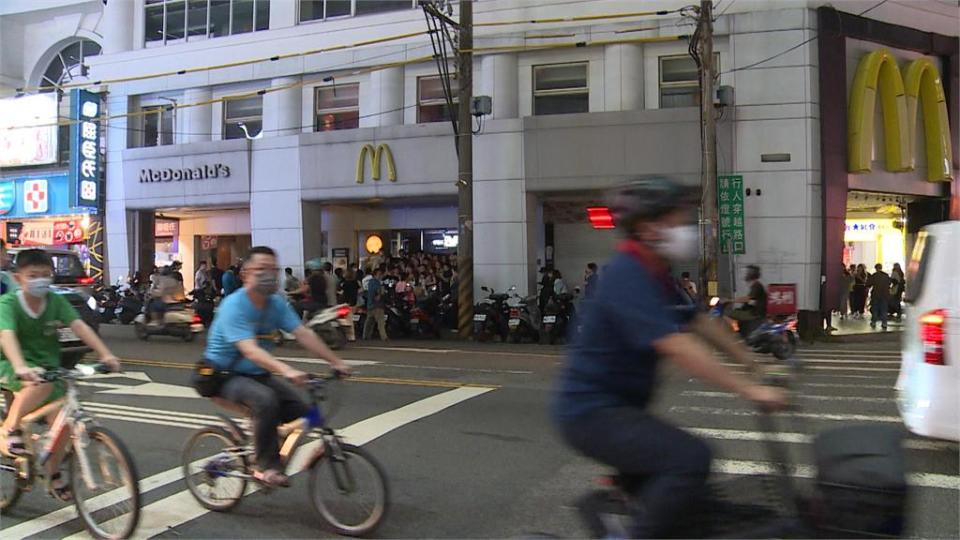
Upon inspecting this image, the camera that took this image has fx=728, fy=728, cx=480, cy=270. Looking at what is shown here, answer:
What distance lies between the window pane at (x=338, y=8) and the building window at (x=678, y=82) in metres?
8.90

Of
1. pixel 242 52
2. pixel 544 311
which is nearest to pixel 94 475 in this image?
pixel 544 311

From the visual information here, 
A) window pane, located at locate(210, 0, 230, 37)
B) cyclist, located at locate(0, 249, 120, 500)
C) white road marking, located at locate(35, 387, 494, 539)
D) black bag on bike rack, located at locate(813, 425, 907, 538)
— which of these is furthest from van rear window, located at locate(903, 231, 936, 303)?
window pane, located at locate(210, 0, 230, 37)

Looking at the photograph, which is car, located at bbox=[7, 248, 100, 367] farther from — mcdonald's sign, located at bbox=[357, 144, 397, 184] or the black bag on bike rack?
the black bag on bike rack

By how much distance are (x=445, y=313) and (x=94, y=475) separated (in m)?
13.4

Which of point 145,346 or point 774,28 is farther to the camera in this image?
point 774,28

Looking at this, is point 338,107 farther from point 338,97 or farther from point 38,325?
point 38,325

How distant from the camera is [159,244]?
84.2 feet

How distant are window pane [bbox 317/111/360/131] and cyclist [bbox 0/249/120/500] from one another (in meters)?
16.2

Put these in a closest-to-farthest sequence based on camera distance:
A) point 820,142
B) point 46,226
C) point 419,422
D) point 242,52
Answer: point 419,422
point 820,142
point 242,52
point 46,226

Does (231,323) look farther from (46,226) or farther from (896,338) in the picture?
(46,226)

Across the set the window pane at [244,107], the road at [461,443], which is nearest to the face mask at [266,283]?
the road at [461,443]

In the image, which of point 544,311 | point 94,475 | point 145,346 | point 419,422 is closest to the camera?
point 94,475

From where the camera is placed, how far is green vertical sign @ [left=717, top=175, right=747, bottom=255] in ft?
55.1

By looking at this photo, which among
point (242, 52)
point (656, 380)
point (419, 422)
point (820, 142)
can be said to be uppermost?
point (242, 52)
